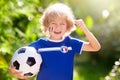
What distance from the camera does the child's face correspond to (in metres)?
4.96

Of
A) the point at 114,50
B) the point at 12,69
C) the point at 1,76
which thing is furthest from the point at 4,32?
the point at 114,50

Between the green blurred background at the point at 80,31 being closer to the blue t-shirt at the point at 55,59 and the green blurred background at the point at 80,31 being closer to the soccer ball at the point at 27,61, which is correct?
the soccer ball at the point at 27,61

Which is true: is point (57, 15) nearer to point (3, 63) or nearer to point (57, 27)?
point (57, 27)

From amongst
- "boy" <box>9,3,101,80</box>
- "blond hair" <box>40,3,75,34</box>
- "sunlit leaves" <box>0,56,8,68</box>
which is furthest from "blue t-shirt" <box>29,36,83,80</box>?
"sunlit leaves" <box>0,56,8,68</box>

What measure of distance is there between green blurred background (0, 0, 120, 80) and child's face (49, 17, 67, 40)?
54.1 inches

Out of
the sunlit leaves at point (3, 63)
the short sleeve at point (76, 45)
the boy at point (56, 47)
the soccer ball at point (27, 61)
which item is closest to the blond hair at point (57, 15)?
the boy at point (56, 47)

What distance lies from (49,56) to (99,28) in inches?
273

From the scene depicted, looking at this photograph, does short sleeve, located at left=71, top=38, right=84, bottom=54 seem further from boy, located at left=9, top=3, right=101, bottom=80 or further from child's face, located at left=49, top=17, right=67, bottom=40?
child's face, located at left=49, top=17, right=67, bottom=40

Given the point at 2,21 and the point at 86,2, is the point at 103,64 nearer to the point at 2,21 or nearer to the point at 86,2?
the point at 86,2

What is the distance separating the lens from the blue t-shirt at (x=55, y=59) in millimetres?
4984

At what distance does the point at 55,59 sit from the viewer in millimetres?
4984

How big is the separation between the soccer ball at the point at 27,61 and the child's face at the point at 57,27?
246mm

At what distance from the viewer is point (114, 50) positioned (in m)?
11.6

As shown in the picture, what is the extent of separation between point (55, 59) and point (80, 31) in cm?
296
